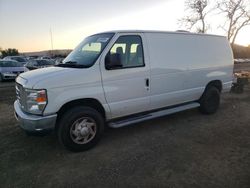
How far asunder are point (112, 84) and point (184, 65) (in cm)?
218

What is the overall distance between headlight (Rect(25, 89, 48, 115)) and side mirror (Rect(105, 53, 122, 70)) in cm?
128

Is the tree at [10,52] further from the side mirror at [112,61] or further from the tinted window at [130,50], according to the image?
the side mirror at [112,61]

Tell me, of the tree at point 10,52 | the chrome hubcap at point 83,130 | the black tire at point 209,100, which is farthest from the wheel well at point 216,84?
the tree at point 10,52

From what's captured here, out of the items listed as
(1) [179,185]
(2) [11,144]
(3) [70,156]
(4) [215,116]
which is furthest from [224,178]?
(2) [11,144]

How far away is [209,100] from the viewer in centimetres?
635

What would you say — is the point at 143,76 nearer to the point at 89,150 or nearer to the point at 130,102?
the point at 130,102

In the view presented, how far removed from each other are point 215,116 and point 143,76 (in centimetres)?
293

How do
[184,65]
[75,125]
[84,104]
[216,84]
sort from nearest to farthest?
[75,125] < [84,104] < [184,65] < [216,84]

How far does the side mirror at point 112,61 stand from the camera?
4.16 metres

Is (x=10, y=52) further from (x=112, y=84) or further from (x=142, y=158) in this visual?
(x=142, y=158)

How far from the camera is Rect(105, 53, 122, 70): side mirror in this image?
13.7 ft

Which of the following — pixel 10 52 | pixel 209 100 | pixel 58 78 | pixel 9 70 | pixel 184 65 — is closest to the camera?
pixel 58 78

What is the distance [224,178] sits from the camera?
3273mm

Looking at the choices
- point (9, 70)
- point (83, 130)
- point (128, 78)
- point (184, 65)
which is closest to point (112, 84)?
point (128, 78)
